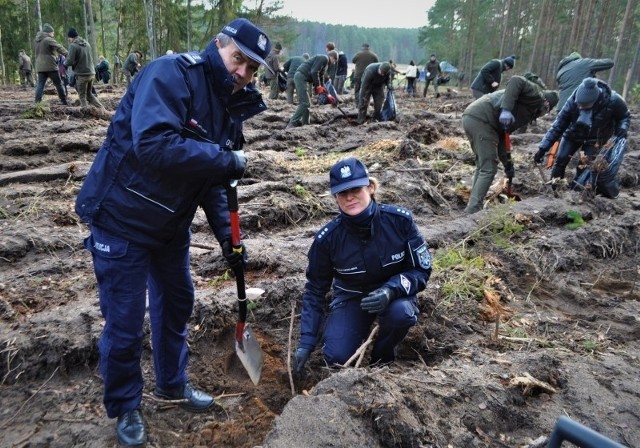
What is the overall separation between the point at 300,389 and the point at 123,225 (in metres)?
1.71

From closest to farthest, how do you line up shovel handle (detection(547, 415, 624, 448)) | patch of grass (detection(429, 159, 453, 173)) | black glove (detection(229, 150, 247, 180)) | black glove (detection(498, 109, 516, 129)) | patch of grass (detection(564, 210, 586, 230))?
1. shovel handle (detection(547, 415, 624, 448))
2. black glove (detection(229, 150, 247, 180))
3. black glove (detection(498, 109, 516, 129))
4. patch of grass (detection(564, 210, 586, 230))
5. patch of grass (detection(429, 159, 453, 173))

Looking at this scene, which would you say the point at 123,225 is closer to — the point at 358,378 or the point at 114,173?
the point at 114,173

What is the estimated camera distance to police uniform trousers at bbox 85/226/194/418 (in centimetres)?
215

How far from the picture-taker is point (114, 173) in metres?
2.05

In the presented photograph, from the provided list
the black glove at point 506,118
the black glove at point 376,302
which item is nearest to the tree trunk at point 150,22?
the black glove at point 506,118

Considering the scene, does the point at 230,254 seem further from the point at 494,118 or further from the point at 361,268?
the point at 494,118

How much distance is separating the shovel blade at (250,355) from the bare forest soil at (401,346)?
0.45ft

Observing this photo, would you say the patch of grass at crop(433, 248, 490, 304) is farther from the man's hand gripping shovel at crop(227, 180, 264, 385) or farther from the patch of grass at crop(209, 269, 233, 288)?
the patch of grass at crop(209, 269, 233, 288)

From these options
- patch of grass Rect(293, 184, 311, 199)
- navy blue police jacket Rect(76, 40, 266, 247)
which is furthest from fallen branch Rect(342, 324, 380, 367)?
patch of grass Rect(293, 184, 311, 199)

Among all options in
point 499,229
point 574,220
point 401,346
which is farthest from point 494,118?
point 401,346

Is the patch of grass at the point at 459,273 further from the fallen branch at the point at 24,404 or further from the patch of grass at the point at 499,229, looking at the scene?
the fallen branch at the point at 24,404

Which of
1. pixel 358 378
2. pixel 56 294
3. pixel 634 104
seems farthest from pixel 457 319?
pixel 634 104

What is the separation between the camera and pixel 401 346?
11.5ft

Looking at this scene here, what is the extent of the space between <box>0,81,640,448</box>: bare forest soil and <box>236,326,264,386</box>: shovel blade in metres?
0.14
